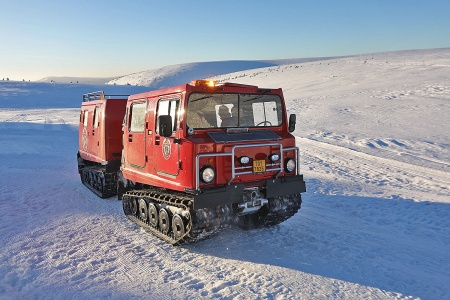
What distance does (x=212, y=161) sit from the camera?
5.95m

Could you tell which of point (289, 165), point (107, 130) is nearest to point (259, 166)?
point (289, 165)

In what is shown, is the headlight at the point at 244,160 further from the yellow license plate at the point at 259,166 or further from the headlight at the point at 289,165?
the headlight at the point at 289,165

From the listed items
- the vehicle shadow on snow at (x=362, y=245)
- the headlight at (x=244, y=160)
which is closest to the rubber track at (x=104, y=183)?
the vehicle shadow on snow at (x=362, y=245)

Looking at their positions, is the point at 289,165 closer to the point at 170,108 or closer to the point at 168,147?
the point at 168,147

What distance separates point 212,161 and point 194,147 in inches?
15.2

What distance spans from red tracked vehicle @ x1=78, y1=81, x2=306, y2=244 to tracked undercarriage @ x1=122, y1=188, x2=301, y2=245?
17mm

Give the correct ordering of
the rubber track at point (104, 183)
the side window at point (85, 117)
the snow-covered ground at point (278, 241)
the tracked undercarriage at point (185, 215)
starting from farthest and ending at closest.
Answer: the side window at point (85, 117)
the rubber track at point (104, 183)
the tracked undercarriage at point (185, 215)
the snow-covered ground at point (278, 241)

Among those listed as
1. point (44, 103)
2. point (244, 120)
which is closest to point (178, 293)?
point (244, 120)

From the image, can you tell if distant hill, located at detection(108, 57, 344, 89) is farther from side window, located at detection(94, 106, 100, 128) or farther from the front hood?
the front hood

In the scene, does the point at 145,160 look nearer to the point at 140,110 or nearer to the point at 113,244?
the point at 140,110

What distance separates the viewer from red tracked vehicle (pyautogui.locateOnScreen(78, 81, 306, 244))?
590 cm

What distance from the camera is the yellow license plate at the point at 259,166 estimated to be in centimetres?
623

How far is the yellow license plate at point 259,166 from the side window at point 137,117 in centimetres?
262

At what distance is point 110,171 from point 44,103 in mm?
36754
